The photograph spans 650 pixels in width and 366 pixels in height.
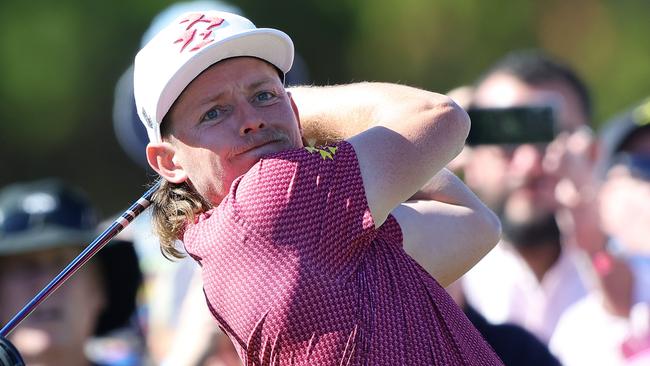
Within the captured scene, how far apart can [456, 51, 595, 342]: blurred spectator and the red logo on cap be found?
3.05 m

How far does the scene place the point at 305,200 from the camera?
343cm

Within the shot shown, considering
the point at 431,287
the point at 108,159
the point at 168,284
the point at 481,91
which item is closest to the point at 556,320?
the point at 481,91

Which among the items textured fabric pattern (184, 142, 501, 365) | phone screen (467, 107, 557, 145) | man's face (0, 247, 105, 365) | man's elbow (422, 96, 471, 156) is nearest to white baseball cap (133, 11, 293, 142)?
textured fabric pattern (184, 142, 501, 365)

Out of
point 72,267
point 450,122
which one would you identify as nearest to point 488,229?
point 450,122

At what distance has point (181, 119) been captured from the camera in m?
3.69

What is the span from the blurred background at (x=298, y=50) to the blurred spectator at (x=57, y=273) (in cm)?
751

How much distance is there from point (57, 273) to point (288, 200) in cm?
290

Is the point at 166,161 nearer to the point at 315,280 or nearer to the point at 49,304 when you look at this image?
the point at 315,280

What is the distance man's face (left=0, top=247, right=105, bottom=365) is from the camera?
5895 millimetres

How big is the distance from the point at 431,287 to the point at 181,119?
788 mm

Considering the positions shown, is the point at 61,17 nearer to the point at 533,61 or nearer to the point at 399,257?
the point at 533,61

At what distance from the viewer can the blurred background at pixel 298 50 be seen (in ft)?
46.0

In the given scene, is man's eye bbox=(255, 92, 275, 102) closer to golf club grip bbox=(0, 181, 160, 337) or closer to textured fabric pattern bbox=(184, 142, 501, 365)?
textured fabric pattern bbox=(184, 142, 501, 365)

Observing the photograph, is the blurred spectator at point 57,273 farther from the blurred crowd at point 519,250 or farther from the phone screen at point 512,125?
the phone screen at point 512,125
